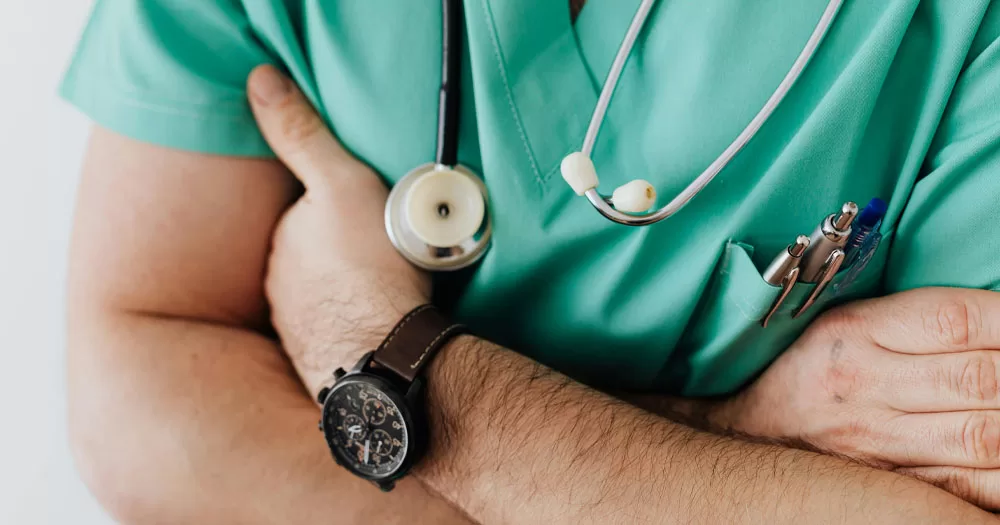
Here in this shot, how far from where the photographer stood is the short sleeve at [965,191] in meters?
0.58

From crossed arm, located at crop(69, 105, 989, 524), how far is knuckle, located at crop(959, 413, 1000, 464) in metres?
0.13

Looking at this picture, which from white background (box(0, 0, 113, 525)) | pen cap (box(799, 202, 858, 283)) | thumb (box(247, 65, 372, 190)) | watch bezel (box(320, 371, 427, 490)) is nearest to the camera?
pen cap (box(799, 202, 858, 283))

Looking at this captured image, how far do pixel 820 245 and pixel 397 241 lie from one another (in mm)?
430

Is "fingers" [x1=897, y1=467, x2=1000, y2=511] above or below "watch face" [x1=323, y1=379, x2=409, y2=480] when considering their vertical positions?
above

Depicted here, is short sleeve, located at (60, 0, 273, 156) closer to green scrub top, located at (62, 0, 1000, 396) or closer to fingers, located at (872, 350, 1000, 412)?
green scrub top, located at (62, 0, 1000, 396)

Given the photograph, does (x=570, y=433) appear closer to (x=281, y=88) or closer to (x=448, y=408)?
(x=448, y=408)

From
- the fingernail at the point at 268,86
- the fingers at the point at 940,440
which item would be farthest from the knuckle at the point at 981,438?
the fingernail at the point at 268,86

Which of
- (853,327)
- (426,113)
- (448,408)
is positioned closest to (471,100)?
(426,113)

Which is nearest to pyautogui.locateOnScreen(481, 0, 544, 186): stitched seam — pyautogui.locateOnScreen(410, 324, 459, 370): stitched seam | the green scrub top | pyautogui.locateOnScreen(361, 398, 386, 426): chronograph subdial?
the green scrub top

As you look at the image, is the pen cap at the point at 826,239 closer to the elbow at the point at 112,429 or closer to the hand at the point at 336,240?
the hand at the point at 336,240

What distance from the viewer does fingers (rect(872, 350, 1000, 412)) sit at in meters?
0.58

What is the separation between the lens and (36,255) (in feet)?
3.59

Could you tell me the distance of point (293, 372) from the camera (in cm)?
87

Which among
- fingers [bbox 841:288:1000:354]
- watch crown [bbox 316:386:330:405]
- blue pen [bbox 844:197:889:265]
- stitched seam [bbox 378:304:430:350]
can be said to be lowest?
watch crown [bbox 316:386:330:405]
